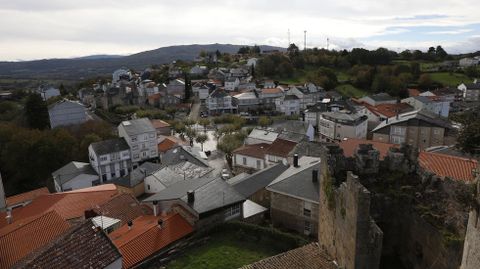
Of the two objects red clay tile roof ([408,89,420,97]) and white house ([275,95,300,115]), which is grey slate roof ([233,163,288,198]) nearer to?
white house ([275,95,300,115])

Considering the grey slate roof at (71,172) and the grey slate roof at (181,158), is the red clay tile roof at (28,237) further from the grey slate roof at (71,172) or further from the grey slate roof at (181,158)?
the grey slate roof at (71,172)

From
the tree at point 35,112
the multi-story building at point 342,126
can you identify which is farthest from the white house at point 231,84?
the tree at point 35,112

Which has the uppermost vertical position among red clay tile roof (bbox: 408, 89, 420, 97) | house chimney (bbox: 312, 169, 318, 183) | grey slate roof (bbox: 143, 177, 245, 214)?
house chimney (bbox: 312, 169, 318, 183)

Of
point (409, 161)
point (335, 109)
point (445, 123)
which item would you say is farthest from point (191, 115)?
point (409, 161)

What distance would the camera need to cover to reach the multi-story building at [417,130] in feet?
134

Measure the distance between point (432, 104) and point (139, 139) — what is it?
52.4 meters

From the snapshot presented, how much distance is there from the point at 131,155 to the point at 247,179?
21.8 m

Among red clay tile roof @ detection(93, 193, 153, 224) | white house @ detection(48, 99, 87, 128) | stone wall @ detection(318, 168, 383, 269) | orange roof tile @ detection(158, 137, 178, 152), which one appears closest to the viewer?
stone wall @ detection(318, 168, 383, 269)

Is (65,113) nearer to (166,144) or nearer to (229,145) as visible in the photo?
(166,144)

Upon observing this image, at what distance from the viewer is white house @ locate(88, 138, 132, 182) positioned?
3900 centimetres

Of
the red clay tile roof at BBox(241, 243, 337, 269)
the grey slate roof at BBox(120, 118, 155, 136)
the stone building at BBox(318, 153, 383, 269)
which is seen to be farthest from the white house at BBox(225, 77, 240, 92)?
the stone building at BBox(318, 153, 383, 269)

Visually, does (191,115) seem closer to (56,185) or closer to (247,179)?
(56,185)

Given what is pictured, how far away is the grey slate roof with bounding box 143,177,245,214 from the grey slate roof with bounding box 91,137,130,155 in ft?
67.1

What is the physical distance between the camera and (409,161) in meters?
13.3
